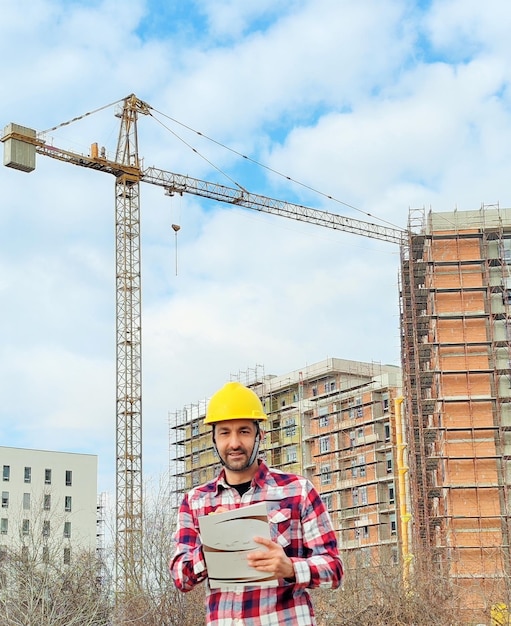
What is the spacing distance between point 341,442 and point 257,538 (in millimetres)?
62654

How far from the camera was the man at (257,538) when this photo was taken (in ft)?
11.3

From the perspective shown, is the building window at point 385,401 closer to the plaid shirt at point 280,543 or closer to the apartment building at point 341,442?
the apartment building at point 341,442

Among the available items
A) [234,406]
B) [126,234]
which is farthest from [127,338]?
[234,406]

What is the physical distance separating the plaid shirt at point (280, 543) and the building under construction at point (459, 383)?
42590mm

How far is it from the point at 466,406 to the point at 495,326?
4133mm

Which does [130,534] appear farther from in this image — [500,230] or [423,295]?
[500,230]

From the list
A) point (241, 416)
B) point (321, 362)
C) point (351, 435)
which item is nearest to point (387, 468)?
point (351, 435)

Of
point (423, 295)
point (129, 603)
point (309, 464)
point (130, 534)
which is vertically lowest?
point (129, 603)

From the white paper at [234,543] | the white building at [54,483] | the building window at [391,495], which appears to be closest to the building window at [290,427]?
the building window at [391,495]

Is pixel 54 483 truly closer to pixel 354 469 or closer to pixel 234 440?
pixel 354 469

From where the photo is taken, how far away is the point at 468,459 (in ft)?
157

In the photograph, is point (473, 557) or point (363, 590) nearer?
point (363, 590)

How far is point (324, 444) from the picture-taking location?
220 ft

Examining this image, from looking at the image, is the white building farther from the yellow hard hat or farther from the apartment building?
the yellow hard hat
